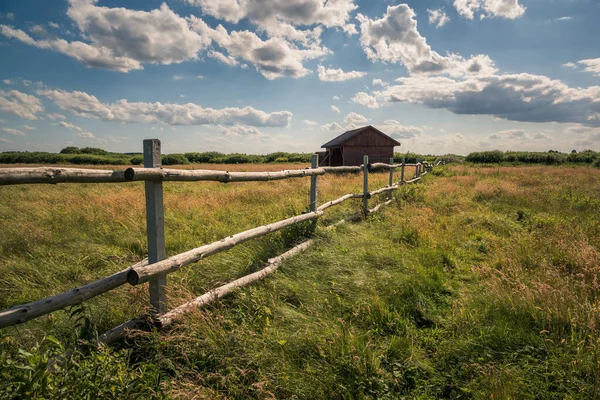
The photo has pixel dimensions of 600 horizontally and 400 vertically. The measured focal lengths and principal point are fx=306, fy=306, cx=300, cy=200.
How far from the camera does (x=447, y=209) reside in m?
9.40

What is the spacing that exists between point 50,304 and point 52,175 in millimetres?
976

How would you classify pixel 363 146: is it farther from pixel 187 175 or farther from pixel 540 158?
pixel 540 158

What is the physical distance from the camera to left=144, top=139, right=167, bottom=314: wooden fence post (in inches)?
119

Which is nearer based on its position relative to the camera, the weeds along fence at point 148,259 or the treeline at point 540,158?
the weeds along fence at point 148,259

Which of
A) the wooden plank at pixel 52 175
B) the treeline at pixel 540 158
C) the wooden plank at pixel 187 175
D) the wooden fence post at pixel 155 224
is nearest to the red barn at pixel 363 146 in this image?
the wooden plank at pixel 187 175

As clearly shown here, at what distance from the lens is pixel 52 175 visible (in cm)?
233

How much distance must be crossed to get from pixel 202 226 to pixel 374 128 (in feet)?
77.4

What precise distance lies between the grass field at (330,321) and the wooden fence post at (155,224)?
0.86 feet

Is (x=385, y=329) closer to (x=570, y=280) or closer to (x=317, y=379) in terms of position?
(x=317, y=379)

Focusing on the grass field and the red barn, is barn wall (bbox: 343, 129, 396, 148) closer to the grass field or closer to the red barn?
the red barn

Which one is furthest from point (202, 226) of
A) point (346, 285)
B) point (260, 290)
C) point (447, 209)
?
point (447, 209)

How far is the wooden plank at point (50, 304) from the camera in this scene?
212cm

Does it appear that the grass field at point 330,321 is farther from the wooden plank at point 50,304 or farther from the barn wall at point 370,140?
the barn wall at point 370,140

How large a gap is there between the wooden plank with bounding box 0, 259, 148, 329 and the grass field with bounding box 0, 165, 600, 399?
0.15 meters
